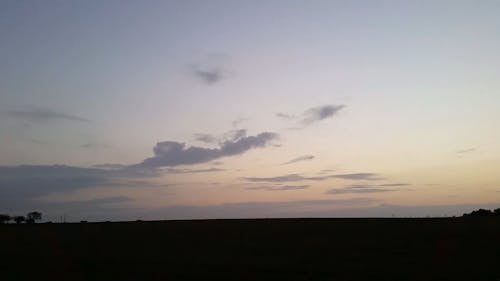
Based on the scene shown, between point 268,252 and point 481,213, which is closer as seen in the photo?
point 268,252

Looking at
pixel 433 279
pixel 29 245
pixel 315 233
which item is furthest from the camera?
pixel 315 233

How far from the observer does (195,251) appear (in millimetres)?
36969

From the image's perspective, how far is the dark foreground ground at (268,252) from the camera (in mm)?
28438

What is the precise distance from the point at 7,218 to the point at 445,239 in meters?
79.2

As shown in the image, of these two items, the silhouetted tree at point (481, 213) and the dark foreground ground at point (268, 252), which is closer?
the dark foreground ground at point (268, 252)

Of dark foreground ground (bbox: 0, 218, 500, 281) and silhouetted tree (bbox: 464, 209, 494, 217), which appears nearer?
dark foreground ground (bbox: 0, 218, 500, 281)

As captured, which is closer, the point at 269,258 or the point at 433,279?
the point at 433,279

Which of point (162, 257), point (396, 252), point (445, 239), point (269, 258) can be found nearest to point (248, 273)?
point (269, 258)

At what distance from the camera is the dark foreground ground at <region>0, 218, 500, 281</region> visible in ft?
93.3

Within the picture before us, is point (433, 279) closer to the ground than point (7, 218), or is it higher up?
closer to the ground

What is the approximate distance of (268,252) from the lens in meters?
35.9

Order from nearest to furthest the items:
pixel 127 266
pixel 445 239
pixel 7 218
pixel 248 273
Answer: pixel 248 273 → pixel 127 266 → pixel 445 239 → pixel 7 218

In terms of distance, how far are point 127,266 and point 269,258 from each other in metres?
7.27

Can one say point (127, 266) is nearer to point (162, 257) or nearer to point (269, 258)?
point (162, 257)
